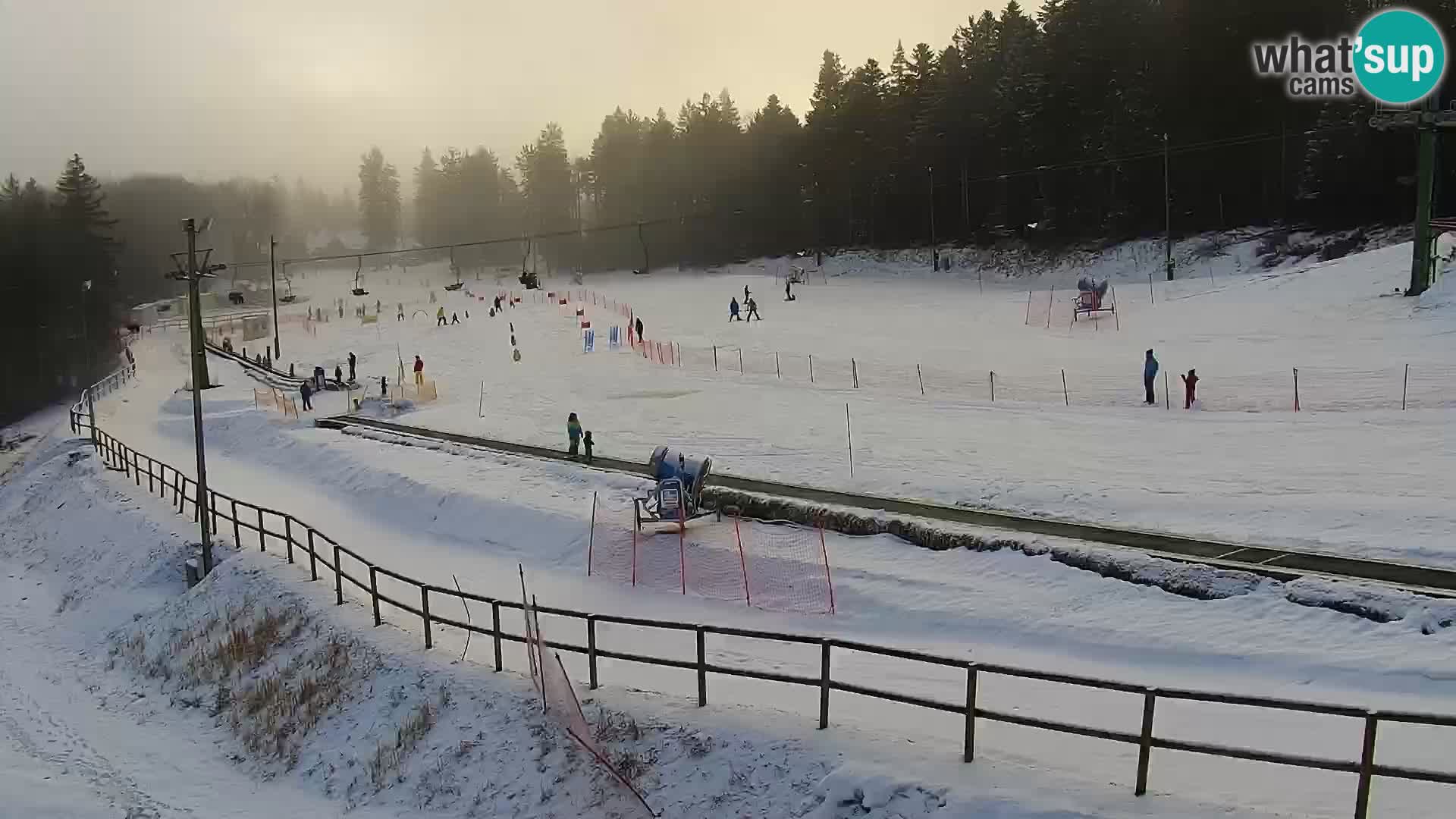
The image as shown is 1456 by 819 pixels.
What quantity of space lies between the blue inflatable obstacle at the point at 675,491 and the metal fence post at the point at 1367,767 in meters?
15.1

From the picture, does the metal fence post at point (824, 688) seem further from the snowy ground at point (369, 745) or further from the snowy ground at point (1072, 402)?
the snowy ground at point (1072, 402)

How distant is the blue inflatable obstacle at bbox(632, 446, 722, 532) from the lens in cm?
2238

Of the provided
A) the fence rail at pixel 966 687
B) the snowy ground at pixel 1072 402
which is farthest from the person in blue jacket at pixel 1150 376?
the fence rail at pixel 966 687

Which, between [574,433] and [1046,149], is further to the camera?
[1046,149]

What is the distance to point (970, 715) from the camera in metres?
10.2

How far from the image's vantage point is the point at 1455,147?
187 feet

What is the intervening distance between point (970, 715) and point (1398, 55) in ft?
174

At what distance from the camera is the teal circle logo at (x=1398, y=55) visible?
48375 millimetres

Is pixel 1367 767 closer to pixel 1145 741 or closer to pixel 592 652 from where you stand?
pixel 1145 741

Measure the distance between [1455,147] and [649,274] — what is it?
70658 mm

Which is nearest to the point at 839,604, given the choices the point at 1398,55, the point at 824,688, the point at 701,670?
the point at 701,670

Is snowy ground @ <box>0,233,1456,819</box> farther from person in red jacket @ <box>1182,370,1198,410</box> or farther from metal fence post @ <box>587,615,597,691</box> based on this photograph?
person in red jacket @ <box>1182,370,1198,410</box>

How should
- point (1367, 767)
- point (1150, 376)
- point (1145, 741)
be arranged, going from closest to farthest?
1. point (1367, 767)
2. point (1145, 741)
3. point (1150, 376)

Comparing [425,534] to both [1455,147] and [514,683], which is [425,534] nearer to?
[514,683]
